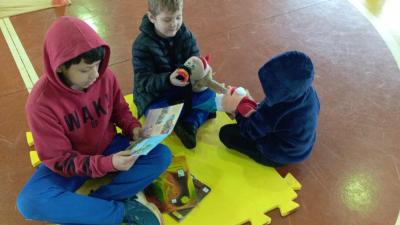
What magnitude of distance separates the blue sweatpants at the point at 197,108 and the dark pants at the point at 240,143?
0.44 ft

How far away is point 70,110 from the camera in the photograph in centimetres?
128

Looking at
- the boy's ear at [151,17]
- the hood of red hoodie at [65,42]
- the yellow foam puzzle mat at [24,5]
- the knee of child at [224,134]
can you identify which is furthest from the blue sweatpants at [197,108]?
the yellow foam puzzle mat at [24,5]

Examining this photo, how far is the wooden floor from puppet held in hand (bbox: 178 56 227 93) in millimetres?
339

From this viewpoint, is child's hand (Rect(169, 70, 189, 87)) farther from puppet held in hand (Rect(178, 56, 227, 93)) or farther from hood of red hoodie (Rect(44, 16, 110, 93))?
hood of red hoodie (Rect(44, 16, 110, 93))

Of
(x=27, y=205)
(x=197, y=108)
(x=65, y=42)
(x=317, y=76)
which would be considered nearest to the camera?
(x=65, y=42)

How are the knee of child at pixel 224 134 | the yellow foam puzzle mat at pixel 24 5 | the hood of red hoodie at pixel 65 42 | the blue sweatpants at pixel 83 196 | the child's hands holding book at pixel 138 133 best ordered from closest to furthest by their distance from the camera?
1. the hood of red hoodie at pixel 65 42
2. the blue sweatpants at pixel 83 196
3. the child's hands holding book at pixel 138 133
4. the knee of child at pixel 224 134
5. the yellow foam puzzle mat at pixel 24 5

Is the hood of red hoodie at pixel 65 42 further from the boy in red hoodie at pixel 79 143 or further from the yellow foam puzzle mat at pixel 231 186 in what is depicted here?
the yellow foam puzzle mat at pixel 231 186

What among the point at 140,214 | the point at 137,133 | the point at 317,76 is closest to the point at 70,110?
the point at 137,133

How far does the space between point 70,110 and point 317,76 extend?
134 centimetres

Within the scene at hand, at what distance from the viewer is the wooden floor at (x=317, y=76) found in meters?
1.53

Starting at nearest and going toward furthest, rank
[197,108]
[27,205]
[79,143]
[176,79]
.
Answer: [27,205], [79,143], [176,79], [197,108]

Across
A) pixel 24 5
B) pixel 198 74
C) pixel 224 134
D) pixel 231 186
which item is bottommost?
pixel 231 186

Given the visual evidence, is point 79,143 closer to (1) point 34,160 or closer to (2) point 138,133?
(2) point 138,133

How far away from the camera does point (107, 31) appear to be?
2.39 meters
